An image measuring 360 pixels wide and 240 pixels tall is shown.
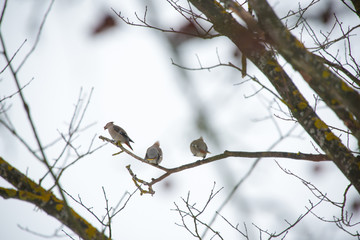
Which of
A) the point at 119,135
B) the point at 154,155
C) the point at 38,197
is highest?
the point at 119,135

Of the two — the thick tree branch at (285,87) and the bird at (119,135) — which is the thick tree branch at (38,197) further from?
the bird at (119,135)

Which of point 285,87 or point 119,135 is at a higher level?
point 119,135

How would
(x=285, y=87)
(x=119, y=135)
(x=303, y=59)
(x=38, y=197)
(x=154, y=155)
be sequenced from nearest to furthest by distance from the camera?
(x=303, y=59)
(x=38, y=197)
(x=285, y=87)
(x=154, y=155)
(x=119, y=135)

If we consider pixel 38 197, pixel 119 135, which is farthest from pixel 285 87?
pixel 119 135

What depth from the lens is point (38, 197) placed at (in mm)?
3158

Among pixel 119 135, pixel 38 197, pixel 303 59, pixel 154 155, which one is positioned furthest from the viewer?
pixel 119 135

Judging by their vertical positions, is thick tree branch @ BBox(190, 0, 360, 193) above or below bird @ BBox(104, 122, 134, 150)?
below

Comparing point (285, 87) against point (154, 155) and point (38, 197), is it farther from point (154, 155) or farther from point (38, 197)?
point (154, 155)

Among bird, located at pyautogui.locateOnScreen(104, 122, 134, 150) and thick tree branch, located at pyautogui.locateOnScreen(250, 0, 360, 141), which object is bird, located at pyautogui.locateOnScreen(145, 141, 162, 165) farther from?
thick tree branch, located at pyautogui.locateOnScreen(250, 0, 360, 141)

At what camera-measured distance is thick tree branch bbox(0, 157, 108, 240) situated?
10.3 ft

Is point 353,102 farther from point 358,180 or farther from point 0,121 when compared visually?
point 0,121

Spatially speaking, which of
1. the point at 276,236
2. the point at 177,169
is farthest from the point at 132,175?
the point at 276,236

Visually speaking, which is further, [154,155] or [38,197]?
[154,155]

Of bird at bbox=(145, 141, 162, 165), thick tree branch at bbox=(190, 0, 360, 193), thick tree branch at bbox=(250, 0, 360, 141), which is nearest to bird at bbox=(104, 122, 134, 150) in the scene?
bird at bbox=(145, 141, 162, 165)
